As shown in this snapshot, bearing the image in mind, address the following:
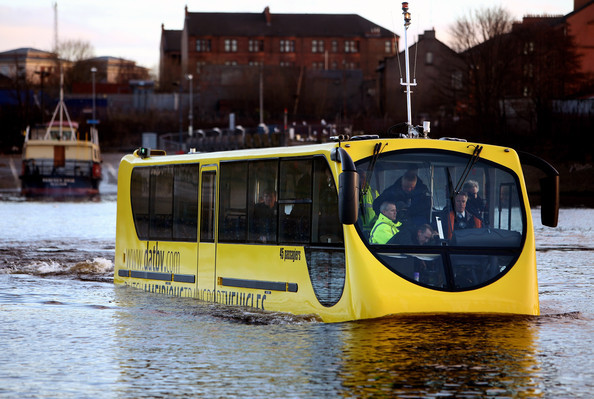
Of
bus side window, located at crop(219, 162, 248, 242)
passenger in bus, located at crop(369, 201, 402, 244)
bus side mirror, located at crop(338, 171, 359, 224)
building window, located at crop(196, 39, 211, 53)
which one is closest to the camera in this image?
bus side mirror, located at crop(338, 171, 359, 224)

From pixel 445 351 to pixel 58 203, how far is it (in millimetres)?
50628

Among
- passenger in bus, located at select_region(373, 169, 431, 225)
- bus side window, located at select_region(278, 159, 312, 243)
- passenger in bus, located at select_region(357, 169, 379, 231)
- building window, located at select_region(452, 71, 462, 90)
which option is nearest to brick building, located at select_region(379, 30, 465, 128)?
building window, located at select_region(452, 71, 462, 90)

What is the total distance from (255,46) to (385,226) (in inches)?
6266

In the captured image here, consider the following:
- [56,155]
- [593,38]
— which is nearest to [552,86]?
[593,38]

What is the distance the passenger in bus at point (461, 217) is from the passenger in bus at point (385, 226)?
0.65 meters

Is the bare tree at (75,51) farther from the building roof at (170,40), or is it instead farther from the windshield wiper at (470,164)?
the windshield wiper at (470,164)

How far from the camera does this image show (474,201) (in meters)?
13.3

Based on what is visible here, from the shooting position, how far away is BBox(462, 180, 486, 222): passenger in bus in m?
13.2

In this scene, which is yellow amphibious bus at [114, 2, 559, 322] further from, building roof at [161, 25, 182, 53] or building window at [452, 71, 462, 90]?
building roof at [161, 25, 182, 53]

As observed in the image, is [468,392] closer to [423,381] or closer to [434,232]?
[423,381]

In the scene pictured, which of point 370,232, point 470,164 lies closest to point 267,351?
point 370,232

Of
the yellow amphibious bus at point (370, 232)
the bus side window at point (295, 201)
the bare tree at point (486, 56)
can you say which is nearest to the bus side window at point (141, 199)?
the yellow amphibious bus at point (370, 232)

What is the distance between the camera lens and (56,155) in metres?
73.5

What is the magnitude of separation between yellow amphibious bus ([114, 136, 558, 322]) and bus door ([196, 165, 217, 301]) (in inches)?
11.9
